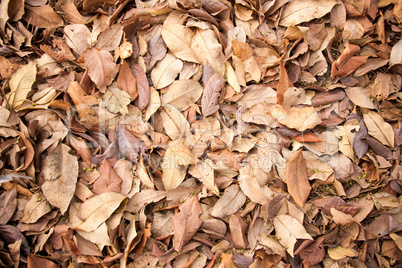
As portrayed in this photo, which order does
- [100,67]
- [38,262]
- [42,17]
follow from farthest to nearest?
[42,17]
[100,67]
[38,262]

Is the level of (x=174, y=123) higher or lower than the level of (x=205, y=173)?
higher

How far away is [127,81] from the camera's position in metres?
1.31

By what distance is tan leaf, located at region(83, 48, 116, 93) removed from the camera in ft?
4.22

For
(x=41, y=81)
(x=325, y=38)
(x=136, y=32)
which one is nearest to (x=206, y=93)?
(x=136, y=32)

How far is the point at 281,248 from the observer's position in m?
1.22

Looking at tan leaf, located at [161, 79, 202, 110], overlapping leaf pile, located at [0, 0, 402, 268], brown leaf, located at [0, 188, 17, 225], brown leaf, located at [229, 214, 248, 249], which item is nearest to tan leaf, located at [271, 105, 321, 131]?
overlapping leaf pile, located at [0, 0, 402, 268]

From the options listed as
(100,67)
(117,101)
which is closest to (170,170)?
(117,101)

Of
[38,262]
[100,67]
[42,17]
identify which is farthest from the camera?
[42,17]

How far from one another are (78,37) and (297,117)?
102 centimetres

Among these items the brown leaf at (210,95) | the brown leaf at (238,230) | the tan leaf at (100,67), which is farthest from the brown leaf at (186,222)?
the tan leaf at (100,67)

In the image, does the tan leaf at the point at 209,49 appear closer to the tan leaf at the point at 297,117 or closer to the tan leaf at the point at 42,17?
the tan leaf at the point at 297,117

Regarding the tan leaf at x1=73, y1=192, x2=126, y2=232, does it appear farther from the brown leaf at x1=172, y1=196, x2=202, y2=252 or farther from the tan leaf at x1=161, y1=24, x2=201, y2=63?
the tan leaf at x1=161, y1=24, x2=201, y2=63

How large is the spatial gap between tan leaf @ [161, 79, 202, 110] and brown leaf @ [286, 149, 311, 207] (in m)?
0.48

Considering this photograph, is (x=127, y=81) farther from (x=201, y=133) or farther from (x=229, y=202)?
(x=229, y=202)
